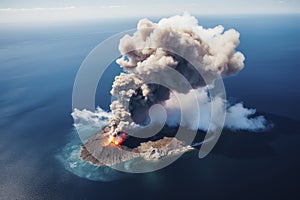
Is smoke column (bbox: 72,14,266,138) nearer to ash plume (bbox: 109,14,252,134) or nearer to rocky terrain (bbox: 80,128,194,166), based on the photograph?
ash plume (bbox: 109,14,252,134)

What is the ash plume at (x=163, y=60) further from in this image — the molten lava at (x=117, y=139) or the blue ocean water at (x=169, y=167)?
the blue ocean water at (x=169, y=167)

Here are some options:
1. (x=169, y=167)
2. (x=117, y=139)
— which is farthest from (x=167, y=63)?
(x=169, y=167)

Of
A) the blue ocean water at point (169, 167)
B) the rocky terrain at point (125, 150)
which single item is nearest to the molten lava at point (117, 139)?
the rocky terrain at point (125, 150)

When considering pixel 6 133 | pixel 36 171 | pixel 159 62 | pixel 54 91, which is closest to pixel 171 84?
pixel 159 62

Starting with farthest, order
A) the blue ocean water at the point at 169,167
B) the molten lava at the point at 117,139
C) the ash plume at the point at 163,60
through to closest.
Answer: the molten lava at the point at 117,139 → the ash plume at the point at 163,60 → the blue ocean water at the point at 169,167

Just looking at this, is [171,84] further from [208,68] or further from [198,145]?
[198,145]

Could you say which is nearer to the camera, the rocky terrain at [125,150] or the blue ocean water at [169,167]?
the blue ocean water at [169,167]

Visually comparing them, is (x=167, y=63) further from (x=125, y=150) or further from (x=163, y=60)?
(x=125, y=150)

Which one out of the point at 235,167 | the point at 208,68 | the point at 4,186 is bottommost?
the point at 4,186
